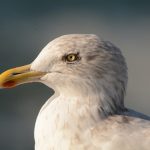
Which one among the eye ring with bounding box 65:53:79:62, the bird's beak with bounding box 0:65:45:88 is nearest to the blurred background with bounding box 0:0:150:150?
the bird's beak with bounding box 0:65:45:88

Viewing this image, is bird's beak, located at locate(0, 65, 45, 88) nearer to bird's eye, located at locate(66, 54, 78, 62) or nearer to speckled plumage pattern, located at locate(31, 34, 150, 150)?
speckled plumage pattern, located at locate(31, 34, 150, 150)

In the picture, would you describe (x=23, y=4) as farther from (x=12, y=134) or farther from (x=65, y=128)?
(x=65, y=128)

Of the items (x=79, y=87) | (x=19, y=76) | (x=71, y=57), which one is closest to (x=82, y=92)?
(x=79, y=87)

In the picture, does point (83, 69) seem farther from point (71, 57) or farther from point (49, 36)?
point (49, 36)

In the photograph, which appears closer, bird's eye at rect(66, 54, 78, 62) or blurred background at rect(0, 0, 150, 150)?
bird's eye at rect(66, 54, 78, 62)

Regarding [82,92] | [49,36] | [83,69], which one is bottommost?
[49,36]

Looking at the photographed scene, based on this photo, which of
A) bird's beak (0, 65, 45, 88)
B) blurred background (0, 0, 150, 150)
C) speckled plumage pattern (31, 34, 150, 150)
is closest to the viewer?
speckled plumage pattern (31, 34, 150, 150)

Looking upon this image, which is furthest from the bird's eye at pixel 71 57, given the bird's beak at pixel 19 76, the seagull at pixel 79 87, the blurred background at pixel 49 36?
the blurred background at pixel 49 36

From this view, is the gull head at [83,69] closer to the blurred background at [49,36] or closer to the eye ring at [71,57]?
the eye ring at [71,57]
